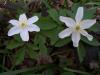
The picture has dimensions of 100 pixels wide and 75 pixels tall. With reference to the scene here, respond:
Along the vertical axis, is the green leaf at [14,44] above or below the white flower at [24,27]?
below

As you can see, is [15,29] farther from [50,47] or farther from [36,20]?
[50,47]

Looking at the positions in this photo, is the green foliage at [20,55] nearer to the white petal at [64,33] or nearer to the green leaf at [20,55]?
the green leaf at [20,55]

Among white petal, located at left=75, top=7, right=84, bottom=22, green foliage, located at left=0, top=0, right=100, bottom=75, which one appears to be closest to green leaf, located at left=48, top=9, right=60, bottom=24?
green foliage, located at left=0, top=0, right=100, bottom=75

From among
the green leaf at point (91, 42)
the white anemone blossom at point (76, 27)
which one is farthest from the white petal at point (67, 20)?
the green leaf at point (91, 42)

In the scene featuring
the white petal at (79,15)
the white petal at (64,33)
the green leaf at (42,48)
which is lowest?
the green leaf at (42,48)

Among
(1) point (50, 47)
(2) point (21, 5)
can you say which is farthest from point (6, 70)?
(2) point (21, 5)

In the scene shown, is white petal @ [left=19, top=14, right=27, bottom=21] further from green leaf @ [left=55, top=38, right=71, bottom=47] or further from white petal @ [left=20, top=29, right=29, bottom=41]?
green leaf @ [left=55, top=38, right=71, bottom=47]

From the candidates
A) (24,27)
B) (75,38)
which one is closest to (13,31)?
(24,27)
